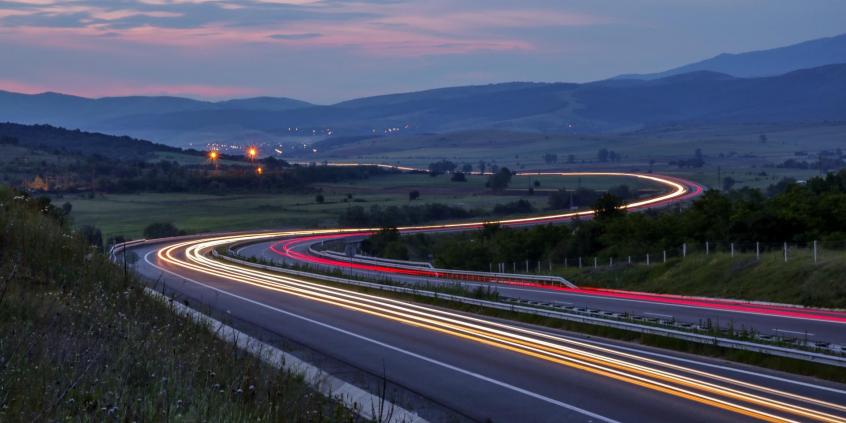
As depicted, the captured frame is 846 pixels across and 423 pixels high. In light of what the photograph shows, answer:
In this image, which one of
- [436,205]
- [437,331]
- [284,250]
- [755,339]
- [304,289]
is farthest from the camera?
[436,205]

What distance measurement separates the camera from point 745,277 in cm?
3356

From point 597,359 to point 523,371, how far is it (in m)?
1.77

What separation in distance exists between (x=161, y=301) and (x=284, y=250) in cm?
5493

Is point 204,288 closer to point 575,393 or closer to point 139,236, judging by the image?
point 575,393

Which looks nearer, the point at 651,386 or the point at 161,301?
the point at 651,386

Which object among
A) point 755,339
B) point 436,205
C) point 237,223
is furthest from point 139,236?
point 755,339

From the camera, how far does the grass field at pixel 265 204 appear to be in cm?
9319

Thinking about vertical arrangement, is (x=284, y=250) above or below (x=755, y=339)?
below

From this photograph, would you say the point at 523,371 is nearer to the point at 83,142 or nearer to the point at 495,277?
the point at 495,277

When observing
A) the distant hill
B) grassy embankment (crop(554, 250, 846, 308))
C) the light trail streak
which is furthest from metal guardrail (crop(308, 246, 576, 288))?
the distant hill

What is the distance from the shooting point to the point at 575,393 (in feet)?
47.3

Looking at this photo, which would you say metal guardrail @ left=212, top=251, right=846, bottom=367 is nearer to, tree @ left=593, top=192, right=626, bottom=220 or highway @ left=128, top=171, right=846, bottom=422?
highway @ left=128, top=171, right=846, bottom=422

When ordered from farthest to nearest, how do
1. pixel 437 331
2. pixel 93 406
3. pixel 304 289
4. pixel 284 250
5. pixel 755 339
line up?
1. pixel 284 250
2. pixel 304 289
3. pixel 437 331
4. pixel 755 339
5. pixel 93 406

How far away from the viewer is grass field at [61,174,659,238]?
9319 cm
